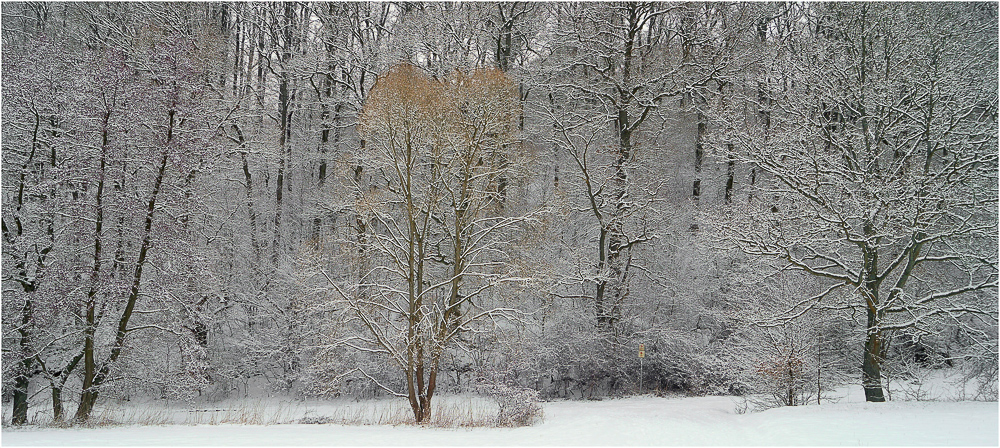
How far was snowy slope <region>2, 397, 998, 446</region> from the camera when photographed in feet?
25.8

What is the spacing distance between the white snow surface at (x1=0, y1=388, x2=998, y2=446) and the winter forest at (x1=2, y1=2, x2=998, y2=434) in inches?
61.2

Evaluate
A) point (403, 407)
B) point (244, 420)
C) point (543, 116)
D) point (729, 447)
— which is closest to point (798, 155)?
point (729, 447)

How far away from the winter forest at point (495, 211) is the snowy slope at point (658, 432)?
1596 mm

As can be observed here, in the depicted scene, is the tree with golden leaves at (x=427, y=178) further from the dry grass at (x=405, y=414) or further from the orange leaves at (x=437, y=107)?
the dry grass at (x=405, y=414)

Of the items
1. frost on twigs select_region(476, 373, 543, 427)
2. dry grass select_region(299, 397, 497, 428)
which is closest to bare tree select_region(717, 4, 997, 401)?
frost on twigs select_region(476, 373, 543, 427)

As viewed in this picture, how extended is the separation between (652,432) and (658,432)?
103 mm

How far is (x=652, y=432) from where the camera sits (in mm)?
8898

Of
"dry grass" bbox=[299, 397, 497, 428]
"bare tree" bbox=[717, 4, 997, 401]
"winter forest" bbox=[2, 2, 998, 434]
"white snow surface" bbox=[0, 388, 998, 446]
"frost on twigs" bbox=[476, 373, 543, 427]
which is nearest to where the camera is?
"white snow surface" bbox=[0, 388, 998, 446]

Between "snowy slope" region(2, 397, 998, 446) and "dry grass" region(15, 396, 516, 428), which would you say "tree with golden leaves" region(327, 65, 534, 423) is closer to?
"dry grass" region(15, 396, 516, 428)

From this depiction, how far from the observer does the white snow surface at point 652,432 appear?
7820 millimetres

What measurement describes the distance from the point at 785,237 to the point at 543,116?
935 centimetres

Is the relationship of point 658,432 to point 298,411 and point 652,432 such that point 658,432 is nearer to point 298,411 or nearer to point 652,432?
point 652,432

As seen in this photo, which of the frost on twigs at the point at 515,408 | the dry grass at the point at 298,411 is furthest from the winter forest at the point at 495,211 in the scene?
the dry grass at the point at 298,411

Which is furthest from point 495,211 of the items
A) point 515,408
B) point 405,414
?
point 515,408
